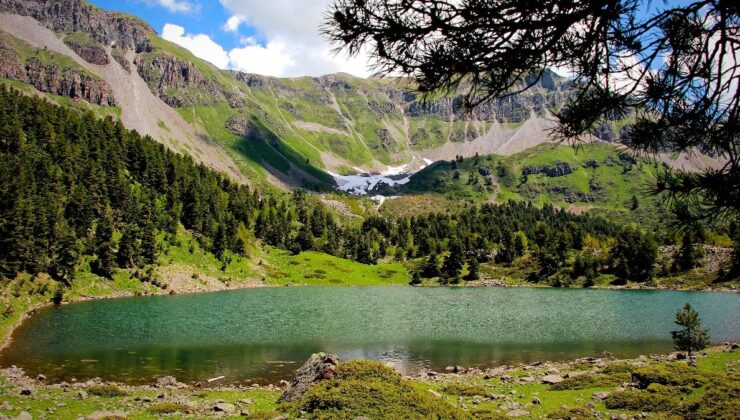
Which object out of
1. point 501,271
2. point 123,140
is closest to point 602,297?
point 501,271

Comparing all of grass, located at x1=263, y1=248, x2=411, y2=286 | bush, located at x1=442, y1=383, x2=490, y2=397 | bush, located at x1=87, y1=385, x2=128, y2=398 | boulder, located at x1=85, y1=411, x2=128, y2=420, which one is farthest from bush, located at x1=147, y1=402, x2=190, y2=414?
grass, located at x1=263, y1=248, x2=411, y2=286

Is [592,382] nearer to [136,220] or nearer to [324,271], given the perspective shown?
[136,220]

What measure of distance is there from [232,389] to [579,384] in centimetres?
2018

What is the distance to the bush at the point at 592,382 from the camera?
22547 mm

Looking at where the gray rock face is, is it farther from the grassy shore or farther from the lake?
the lake

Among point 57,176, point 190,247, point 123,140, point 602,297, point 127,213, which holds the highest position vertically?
point 123,140

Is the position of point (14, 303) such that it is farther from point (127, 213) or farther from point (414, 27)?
point (414, 27)

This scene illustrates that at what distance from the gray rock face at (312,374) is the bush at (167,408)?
4565mm

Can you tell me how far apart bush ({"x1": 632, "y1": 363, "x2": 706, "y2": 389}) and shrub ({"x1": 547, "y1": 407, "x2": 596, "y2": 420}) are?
4754 millimetres

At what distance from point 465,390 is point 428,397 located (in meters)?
8.24

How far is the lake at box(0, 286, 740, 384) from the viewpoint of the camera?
35.3 meters

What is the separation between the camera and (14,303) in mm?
55781

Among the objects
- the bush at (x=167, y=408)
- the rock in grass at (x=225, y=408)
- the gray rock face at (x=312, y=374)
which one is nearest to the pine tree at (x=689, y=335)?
the gray rock face at (x=312, y=374)

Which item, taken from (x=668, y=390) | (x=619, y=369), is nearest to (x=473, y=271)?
(x=619, y=369)
